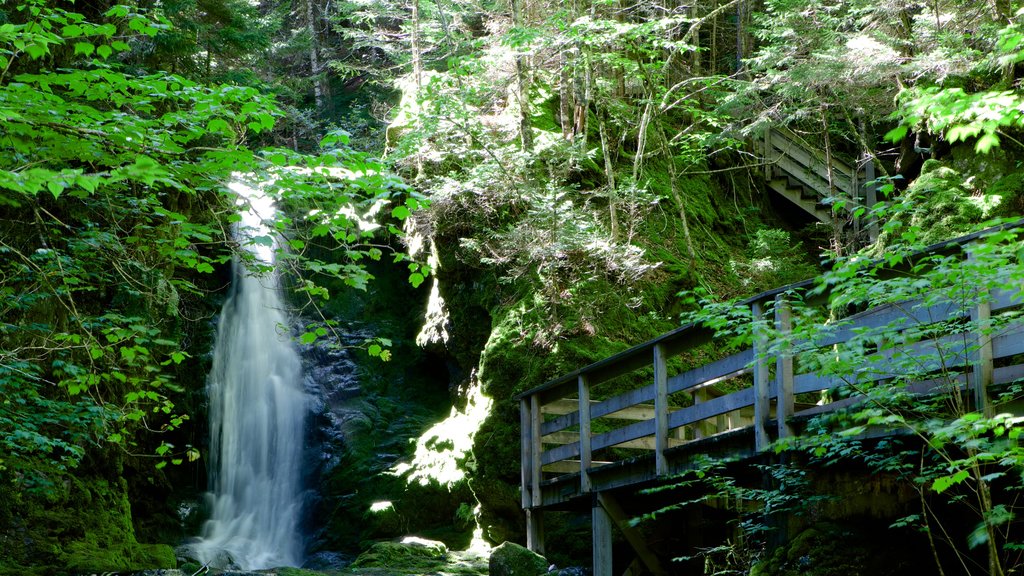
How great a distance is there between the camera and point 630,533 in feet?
28.1

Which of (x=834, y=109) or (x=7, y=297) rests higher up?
(x=834, y=109)

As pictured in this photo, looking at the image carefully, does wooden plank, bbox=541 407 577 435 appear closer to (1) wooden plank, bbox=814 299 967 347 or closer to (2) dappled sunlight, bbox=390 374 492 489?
(2) dappled sunlight, bbox=390 374 492 489

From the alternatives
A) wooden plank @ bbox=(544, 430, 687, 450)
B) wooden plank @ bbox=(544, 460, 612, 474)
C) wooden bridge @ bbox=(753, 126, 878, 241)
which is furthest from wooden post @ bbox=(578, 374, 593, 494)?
wooden bridge @ bbox=(753, 126, 878, 241)

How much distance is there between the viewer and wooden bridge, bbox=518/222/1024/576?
16.3 feet

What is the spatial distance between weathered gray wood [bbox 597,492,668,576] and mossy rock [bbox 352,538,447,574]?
3.01 m

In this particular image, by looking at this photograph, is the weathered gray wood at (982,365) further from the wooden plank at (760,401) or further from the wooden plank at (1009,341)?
the wooden plank at (760,401)

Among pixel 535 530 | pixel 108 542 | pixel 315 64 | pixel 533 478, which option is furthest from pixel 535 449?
pixel 315 64

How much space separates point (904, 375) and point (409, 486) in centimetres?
1020

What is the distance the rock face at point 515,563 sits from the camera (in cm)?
859

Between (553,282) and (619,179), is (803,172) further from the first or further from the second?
(553,282)

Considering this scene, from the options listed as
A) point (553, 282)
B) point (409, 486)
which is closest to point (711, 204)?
point (553, 282)

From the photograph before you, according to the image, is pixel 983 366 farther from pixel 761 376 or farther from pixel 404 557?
pixel 404 557

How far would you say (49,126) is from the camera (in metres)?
4.66

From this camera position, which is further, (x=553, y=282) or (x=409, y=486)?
(x=409, y=486)
